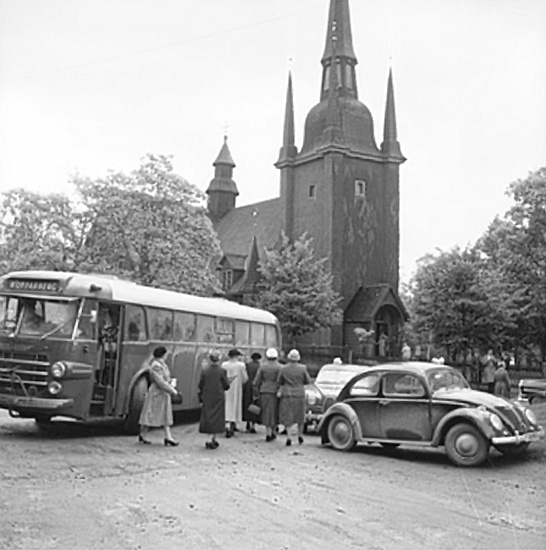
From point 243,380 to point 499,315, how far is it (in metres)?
25.7

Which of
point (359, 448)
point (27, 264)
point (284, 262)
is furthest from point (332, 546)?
point (284, 262)

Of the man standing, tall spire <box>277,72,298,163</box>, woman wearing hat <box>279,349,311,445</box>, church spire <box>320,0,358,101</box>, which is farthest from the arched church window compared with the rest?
woman wearing hat <box>279,349,311,445</box>

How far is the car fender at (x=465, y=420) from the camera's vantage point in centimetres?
1240

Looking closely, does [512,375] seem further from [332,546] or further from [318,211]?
[332,546]

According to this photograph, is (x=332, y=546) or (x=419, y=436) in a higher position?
(x=419, y=436)

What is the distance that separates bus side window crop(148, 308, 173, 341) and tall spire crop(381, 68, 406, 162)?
4471 centimetres

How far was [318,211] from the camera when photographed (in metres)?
58.1

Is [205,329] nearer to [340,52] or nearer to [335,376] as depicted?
[335,376]

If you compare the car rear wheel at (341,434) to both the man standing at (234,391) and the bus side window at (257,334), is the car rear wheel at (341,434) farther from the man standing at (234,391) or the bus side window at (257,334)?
the bus side window at (257,334)

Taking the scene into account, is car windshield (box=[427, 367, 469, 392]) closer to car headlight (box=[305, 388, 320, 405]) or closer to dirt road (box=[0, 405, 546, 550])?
dirt road (box=[0, 405, 546, 550])

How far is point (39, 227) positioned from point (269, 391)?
2769 cm

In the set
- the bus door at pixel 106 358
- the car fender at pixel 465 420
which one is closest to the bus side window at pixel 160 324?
the bus door at pixel 106 358

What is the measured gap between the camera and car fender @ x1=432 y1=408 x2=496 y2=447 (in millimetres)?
12398

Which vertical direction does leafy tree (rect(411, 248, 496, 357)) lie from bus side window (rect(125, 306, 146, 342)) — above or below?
above
